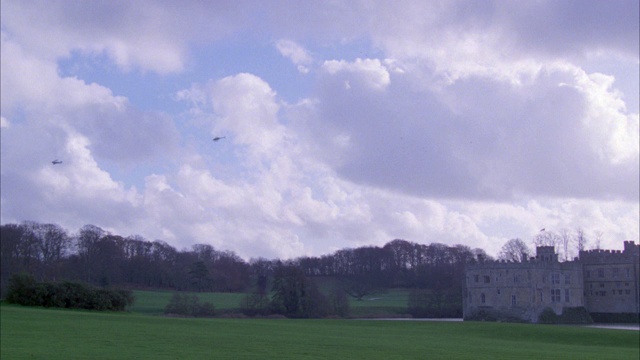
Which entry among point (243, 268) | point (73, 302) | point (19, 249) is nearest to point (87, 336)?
point (73, 302)

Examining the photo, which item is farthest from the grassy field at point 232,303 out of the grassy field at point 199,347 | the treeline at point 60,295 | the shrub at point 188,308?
the grassy field at point 199,347

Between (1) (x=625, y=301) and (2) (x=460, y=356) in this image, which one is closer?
(2) (x=460, y=356)

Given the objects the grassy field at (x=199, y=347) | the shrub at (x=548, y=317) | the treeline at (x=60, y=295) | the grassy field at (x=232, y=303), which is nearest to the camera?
the grassy field at (x=199, y=347)

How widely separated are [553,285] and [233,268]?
6845 centimetres

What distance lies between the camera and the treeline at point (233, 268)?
3349 inches

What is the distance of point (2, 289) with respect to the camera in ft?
281

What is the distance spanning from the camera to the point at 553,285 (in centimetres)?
8062

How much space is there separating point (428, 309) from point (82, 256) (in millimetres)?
55709

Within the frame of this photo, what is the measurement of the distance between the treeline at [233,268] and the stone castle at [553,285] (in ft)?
42.6

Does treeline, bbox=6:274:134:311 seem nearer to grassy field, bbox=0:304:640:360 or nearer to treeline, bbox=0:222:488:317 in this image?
treeline, bbox=0:222:488:317

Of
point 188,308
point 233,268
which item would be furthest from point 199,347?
point 233,268

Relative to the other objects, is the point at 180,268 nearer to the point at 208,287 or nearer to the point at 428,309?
the point at 208,287

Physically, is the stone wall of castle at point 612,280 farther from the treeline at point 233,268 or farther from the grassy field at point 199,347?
the grassy field at point 199,347

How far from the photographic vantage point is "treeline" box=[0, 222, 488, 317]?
85062mm
